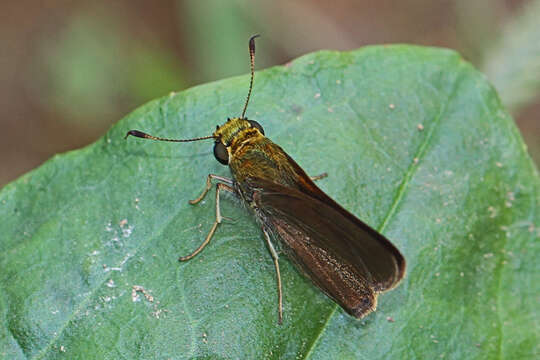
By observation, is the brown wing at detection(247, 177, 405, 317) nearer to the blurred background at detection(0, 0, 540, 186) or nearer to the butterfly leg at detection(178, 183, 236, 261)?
the butterfly leg at detection(178, 183, 236, 261)

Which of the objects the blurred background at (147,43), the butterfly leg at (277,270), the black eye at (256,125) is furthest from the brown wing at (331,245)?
the blurred background at (147,43)

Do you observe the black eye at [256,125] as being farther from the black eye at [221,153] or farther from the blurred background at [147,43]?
the blurred background at [147,43]

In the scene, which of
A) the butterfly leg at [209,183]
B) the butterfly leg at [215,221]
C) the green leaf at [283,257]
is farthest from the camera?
the butterfly leg at [209,183]

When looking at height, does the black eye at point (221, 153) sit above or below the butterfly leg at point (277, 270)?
above

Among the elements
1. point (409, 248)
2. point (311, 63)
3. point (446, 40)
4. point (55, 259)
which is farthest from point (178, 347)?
point (446, 40)

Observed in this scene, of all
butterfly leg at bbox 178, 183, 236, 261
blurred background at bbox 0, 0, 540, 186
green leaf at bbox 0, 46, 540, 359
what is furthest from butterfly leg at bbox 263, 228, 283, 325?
blurred background at bbox 0, 0, 540, 186

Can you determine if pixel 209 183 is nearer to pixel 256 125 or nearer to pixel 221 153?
pixel 221 153

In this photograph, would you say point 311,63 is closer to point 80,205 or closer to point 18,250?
point 80,205

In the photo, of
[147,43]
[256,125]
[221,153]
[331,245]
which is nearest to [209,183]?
[221,153]
